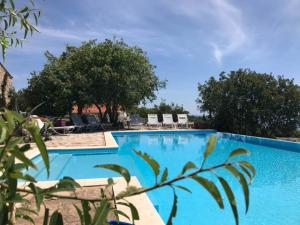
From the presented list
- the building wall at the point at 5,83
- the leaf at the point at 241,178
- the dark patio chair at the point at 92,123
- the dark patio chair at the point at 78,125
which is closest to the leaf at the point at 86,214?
the leaf at the point at 241,178

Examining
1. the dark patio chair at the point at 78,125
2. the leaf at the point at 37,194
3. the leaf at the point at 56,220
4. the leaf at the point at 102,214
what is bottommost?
the leaf at the point at 56,220

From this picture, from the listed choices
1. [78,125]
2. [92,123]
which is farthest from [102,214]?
[92,123]

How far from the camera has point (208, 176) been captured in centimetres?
477

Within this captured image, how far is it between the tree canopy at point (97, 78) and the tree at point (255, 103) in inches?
186

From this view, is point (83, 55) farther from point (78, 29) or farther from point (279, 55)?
point (279, 55)

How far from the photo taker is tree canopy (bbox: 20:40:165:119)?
20.6 meters

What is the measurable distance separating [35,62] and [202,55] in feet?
39.7

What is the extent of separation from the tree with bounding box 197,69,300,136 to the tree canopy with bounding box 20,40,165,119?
15.5 ft

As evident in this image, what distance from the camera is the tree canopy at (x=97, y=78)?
812 inches

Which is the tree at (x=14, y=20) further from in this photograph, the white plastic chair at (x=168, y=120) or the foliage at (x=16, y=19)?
the white plastic chair at (x=168, y=120)

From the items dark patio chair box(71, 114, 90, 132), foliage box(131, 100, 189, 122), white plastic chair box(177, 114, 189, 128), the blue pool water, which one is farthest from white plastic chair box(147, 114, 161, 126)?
the blue pool water

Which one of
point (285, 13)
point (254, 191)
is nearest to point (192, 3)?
point (285, 13)

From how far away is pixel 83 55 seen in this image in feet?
71.8

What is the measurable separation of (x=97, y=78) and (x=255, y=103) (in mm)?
9617
